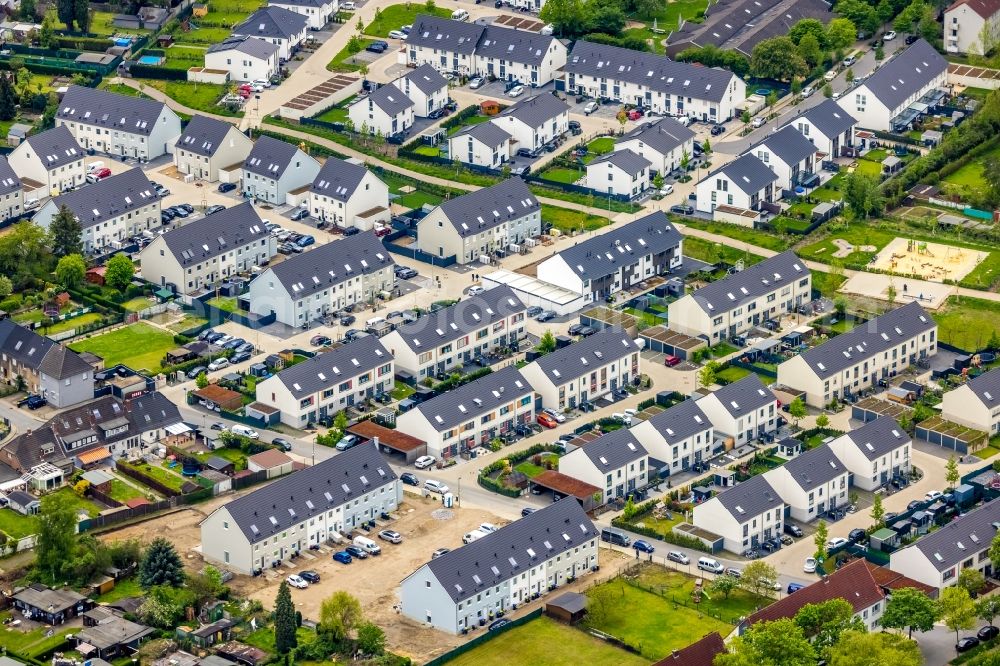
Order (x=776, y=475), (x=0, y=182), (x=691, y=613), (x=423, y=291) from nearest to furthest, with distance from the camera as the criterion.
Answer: (x=691, y=613)
(x=776, y=475)
(x=423, y=291)
(x=0, y=182)

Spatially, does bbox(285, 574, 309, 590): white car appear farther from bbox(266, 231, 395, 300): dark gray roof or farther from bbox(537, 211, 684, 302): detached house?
bbox(537, 211, 684, 302): detached house

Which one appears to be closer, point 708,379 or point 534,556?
point 534,556

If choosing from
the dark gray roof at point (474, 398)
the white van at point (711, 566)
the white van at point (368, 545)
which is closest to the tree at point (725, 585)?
the white van at point (711, 566)

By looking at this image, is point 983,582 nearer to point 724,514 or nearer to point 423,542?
point 724,514

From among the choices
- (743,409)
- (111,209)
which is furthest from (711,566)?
(111,209)

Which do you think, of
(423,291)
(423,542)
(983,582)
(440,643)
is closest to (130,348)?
(423,291)

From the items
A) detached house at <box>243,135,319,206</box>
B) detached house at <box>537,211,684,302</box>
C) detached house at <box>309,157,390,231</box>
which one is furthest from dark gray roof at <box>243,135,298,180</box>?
detached house at <box>537,211,684,302</box>

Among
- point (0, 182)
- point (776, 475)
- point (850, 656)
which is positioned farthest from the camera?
point (0, 182)
